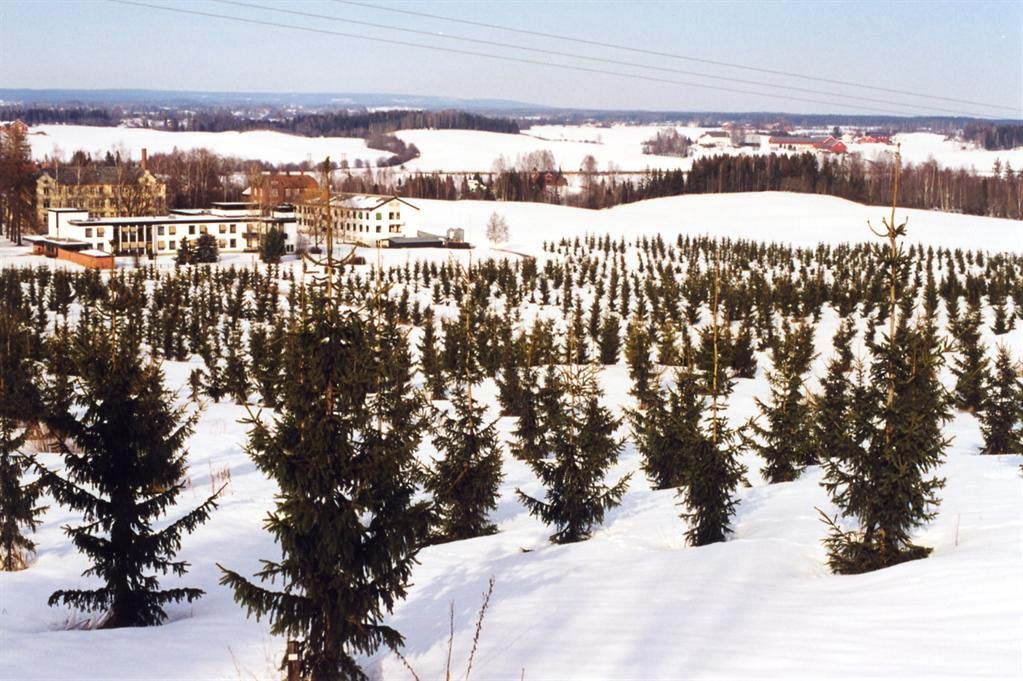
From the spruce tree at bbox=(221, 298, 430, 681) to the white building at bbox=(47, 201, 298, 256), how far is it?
46074 millimetres

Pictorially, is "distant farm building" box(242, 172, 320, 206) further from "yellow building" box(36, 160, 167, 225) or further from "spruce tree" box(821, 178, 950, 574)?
"spruce tree" box(821, 178, 950, 574)

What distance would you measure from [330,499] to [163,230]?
51.9m

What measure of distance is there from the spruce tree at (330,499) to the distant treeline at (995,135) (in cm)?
12709

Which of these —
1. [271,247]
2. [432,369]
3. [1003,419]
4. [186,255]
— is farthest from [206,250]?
[1003,419]

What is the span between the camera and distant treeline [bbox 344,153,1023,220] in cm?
8781

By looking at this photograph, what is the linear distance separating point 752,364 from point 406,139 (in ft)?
474

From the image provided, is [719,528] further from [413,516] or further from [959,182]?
[959,182]

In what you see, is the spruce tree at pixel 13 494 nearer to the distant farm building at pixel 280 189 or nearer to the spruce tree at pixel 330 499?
the spruce tree at pixel 330 499

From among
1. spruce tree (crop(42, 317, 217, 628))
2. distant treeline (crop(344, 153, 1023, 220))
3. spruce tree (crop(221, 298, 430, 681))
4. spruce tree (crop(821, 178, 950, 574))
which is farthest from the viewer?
distant treeline (crop(344, 153, 1023, 220))

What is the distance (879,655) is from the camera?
21.4 feet

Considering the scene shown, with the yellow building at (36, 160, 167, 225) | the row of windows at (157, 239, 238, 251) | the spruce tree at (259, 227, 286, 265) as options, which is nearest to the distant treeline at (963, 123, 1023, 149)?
the spruce tree at (259, 227, 286, 265)

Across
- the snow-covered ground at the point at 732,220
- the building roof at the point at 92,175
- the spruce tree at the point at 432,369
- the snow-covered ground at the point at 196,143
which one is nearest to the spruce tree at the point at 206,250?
the building roof at the point at 92,175

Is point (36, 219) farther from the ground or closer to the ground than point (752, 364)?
farther from the ground

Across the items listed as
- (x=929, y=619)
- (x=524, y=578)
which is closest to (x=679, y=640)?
(x=929, y=619)
